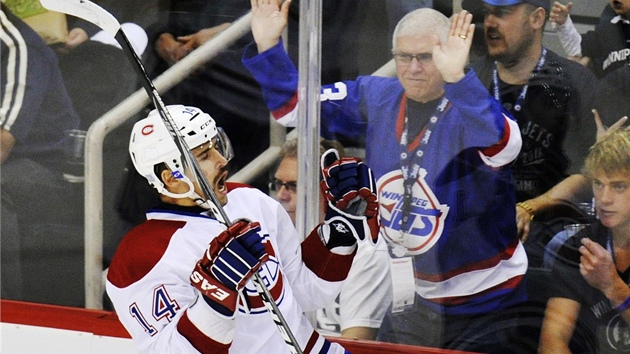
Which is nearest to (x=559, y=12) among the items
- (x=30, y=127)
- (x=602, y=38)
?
(x=602, y=38)

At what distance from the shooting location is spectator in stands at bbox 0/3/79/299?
3.22 metres

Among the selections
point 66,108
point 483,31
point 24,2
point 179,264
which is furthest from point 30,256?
point 483,31

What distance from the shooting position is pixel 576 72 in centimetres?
255

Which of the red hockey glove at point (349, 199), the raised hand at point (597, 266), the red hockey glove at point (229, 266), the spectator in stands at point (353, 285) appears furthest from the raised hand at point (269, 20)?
the raised hand at point (597, 266)

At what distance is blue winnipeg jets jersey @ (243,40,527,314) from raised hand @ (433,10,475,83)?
0.08 feet

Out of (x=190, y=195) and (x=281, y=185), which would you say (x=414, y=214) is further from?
(x=190, y=195)

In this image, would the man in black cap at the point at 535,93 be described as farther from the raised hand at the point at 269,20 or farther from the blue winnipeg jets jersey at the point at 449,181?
the raised hand at the point at 269,20

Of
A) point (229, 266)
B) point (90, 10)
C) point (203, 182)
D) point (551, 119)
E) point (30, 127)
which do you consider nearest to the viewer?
point (229, 266)

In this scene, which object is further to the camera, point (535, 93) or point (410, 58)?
point (410, 58)

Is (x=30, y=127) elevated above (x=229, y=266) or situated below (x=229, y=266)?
below

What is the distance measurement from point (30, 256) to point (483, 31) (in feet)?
4.81

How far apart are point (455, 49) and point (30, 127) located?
1268mm

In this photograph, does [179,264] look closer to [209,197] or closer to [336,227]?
[209,197]

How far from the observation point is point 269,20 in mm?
2869
